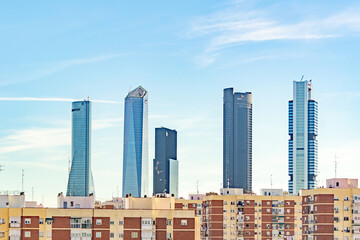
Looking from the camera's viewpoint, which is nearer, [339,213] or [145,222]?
[145,222]

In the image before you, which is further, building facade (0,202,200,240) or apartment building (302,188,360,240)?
apartment building (302,188,360,240)

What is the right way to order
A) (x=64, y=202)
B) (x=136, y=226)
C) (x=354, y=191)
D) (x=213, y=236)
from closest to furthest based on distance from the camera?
(x=136, y=226) < (x=64, y=202) < (x=354, y=191) < (x=213, y=236)

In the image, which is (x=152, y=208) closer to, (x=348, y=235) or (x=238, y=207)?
(x=348, y=235)

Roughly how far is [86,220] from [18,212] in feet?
36.6

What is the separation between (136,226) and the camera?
126 meters

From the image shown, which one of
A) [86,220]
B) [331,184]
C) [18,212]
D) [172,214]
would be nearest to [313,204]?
[331,184]

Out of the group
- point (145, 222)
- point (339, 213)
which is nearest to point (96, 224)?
point (145, 222)

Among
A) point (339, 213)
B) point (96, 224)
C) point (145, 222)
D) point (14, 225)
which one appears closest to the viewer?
point (145, 222)

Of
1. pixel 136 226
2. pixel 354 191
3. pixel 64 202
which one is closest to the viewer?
pixel 136 226

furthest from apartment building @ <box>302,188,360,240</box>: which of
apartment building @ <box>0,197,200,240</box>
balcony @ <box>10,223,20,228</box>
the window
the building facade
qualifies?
balcony @ <box>10,223,20,228</box>

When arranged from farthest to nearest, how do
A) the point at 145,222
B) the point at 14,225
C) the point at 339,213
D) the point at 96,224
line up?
the point at 339,213 < the point at 96,224 < the point at 14,225 < the point at 145,222

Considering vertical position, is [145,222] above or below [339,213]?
below

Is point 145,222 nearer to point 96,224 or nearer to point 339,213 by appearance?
point 96,224

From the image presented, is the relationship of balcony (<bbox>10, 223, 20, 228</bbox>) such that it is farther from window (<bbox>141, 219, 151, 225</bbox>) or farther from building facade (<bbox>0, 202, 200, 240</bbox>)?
window (<bbox>141, 219, 151, 225</bbox>)
